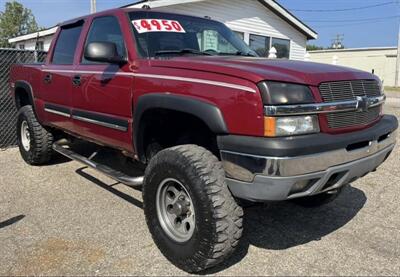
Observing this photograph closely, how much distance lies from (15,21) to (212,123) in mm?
49523

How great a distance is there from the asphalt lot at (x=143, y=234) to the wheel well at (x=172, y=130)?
2.82 ft

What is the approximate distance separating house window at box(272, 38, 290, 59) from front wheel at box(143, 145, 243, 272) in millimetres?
15703

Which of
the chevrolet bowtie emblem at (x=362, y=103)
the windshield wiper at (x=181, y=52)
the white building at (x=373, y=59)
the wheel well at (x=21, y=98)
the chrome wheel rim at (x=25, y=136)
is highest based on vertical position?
the windshield wiper at (x=181, y=52)

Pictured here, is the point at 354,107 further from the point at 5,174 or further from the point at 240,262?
the point at 5,174

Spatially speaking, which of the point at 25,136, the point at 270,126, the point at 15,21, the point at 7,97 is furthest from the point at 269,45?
the point at 15,21

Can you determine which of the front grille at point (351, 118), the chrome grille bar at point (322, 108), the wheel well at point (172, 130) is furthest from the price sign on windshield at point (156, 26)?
the front grille at point (351, 118)

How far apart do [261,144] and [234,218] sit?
0.60 metres

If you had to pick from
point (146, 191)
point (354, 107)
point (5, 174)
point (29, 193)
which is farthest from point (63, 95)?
point (354, 107)

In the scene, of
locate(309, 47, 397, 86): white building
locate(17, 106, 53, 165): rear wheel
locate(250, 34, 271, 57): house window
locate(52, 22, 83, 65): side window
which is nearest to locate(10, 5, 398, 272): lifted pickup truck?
locate(52, 22, 83, 65): side window

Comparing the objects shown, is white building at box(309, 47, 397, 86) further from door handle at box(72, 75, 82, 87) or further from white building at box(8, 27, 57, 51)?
door handle at box(72, 75, 82, 87)

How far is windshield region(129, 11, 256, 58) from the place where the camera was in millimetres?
3887

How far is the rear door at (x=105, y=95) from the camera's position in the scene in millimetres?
3838

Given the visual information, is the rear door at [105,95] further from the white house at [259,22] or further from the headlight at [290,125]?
the white house at [259,22]

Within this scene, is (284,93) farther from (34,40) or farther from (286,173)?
(34,40)
